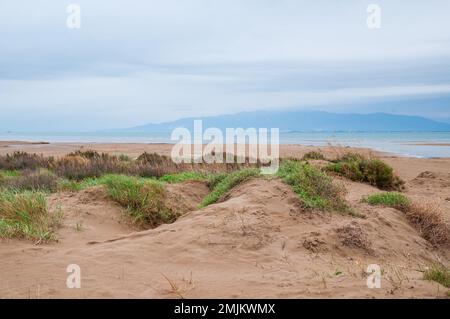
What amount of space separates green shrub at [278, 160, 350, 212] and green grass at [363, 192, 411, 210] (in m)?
0.90

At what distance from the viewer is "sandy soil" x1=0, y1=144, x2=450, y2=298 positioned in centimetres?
509

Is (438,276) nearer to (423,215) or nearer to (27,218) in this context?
(423,215)

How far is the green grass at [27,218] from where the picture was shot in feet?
22.7

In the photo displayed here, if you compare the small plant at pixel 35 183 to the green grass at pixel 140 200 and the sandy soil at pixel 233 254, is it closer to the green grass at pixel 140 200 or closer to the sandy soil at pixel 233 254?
the green grass at pixel 140 200

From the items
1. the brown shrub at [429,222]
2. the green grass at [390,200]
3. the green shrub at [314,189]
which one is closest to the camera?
the green shrub at [314,189]

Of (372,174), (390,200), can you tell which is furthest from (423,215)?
(372,174)

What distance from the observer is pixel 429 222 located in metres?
8.71

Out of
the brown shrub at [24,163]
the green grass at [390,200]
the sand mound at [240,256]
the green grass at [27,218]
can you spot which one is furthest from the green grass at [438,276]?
the brown shrub at [24,163]

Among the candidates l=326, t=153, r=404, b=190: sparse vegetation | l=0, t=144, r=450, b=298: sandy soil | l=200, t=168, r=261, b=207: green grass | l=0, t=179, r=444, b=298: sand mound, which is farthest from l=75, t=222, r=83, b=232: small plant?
l=326, t=153, r=404, b=190: sparse vegetation

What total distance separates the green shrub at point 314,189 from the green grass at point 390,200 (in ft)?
2.94

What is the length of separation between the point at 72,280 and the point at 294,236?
3.12 m

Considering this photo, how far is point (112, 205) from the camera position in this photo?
31.1 feet

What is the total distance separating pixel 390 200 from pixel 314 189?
6.37ft

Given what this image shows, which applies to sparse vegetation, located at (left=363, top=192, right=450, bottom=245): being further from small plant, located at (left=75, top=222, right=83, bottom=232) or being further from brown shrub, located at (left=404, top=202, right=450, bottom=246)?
small plant, located at (left=75, top=222, right=83, bottom=232)
